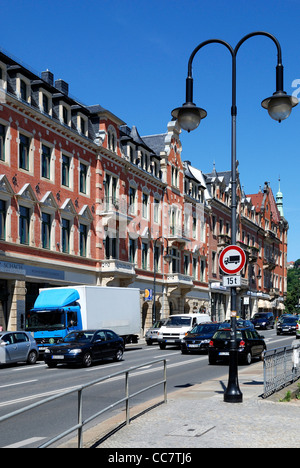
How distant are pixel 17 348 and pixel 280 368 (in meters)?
12.6

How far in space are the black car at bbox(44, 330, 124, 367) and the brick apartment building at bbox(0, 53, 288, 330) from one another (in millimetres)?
9134

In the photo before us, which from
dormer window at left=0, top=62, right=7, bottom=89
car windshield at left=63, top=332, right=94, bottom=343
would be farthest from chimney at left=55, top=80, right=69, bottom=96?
car windshield at left=63, top=332, right=94, bottom=343

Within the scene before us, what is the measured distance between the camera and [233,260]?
12367mm

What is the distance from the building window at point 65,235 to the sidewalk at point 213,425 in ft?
84.0

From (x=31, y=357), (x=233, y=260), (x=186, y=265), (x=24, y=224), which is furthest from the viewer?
(x=186, y=265)

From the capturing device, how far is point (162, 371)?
41.7ft

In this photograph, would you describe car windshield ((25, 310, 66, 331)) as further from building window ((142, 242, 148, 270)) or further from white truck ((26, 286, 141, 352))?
building window ((142, 242, 148, 270))

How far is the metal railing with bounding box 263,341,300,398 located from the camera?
13453mm

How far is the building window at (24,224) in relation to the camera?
33.7 m

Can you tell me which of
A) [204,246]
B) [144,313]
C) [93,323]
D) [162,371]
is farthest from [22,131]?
[204,246]

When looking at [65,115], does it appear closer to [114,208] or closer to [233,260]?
[114,208]

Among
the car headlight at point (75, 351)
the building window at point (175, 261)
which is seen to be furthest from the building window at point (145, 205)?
the car headlight at point (75, 351)

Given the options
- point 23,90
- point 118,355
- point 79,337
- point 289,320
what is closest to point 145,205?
point 289,320
